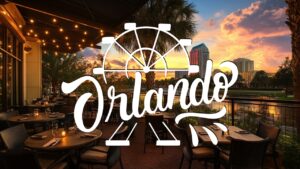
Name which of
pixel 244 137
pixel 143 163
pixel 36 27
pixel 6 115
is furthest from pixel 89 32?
pixel 244 137

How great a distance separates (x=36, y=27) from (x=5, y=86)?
2.71 metres

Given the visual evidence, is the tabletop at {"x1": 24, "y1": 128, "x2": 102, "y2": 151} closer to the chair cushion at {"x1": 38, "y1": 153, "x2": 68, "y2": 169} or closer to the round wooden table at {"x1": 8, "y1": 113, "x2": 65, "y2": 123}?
the chair cushion at {"x1": 38, "y1": 153, "x2": 68, "y2": 169}

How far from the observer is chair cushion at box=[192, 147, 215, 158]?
4.32 meters

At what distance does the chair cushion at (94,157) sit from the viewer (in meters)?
4.05

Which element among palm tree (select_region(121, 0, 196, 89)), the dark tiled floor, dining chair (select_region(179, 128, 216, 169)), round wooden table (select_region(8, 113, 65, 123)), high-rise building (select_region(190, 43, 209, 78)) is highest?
palm tree (select_region(121, 0, 196, 89))

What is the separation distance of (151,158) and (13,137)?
2.77 meters

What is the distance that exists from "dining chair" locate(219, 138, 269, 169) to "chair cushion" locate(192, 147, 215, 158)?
0.71 m

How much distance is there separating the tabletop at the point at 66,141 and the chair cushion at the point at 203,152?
62.9 inches

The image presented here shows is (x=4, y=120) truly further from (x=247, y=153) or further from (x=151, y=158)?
(x=247, y=153)

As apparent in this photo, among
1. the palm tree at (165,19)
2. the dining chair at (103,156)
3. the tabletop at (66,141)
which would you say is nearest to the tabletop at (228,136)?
the dining chair at (103,156)

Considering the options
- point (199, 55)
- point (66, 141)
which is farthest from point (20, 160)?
point (199, 55)

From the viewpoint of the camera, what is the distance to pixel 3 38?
7.91m

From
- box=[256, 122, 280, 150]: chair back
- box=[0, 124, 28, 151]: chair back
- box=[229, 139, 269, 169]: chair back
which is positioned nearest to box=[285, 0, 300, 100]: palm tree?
box=[256, 122, 280, 150]: chair back

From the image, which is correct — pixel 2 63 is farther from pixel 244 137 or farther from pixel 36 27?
pixel 244 137
